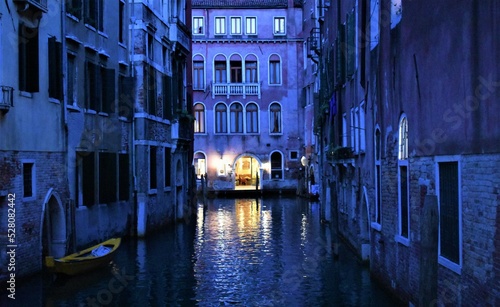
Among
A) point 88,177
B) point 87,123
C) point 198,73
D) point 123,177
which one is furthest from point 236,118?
point 88,177

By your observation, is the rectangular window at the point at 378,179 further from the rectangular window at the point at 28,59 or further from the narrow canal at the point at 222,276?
the rectangular window at the point at 28,59

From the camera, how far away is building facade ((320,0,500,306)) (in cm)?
691

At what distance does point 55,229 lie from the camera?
14773 mm

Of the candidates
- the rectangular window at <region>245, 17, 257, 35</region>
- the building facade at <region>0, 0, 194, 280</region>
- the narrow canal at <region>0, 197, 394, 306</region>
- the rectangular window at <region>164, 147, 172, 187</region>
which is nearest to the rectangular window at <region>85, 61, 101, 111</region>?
the building facade at <region>0, 0, 194, 280</region>

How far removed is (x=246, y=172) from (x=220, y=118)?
4568 mm

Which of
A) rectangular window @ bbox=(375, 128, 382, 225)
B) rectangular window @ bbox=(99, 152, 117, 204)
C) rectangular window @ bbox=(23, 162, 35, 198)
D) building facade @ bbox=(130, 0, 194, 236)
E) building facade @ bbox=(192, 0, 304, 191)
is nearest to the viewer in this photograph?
rectangular window @ bbox=(375, 128, 382, 225)

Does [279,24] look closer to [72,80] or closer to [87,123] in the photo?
[87,123]

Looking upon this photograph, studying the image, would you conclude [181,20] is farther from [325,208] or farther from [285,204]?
[285,204]

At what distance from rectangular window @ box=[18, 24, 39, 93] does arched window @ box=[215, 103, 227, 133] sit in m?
29.5

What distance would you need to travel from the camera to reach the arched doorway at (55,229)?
46.9 ft

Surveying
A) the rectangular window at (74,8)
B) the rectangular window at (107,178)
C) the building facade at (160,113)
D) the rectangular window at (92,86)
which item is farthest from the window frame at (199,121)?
the rectangular window at (74,8)

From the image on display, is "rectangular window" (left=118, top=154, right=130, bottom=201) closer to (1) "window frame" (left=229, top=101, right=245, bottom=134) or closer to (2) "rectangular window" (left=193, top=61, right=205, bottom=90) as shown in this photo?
(1) "window frame" (left=229, top=101, right=245, bottom=134)

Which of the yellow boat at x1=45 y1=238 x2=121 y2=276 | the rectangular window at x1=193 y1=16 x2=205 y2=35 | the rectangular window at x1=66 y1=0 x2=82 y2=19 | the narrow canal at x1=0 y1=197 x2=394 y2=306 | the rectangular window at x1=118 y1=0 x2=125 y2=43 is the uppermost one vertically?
the rectangular window at x1=193 y1=16 x2=205 y2=35

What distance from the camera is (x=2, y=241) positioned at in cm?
1216
